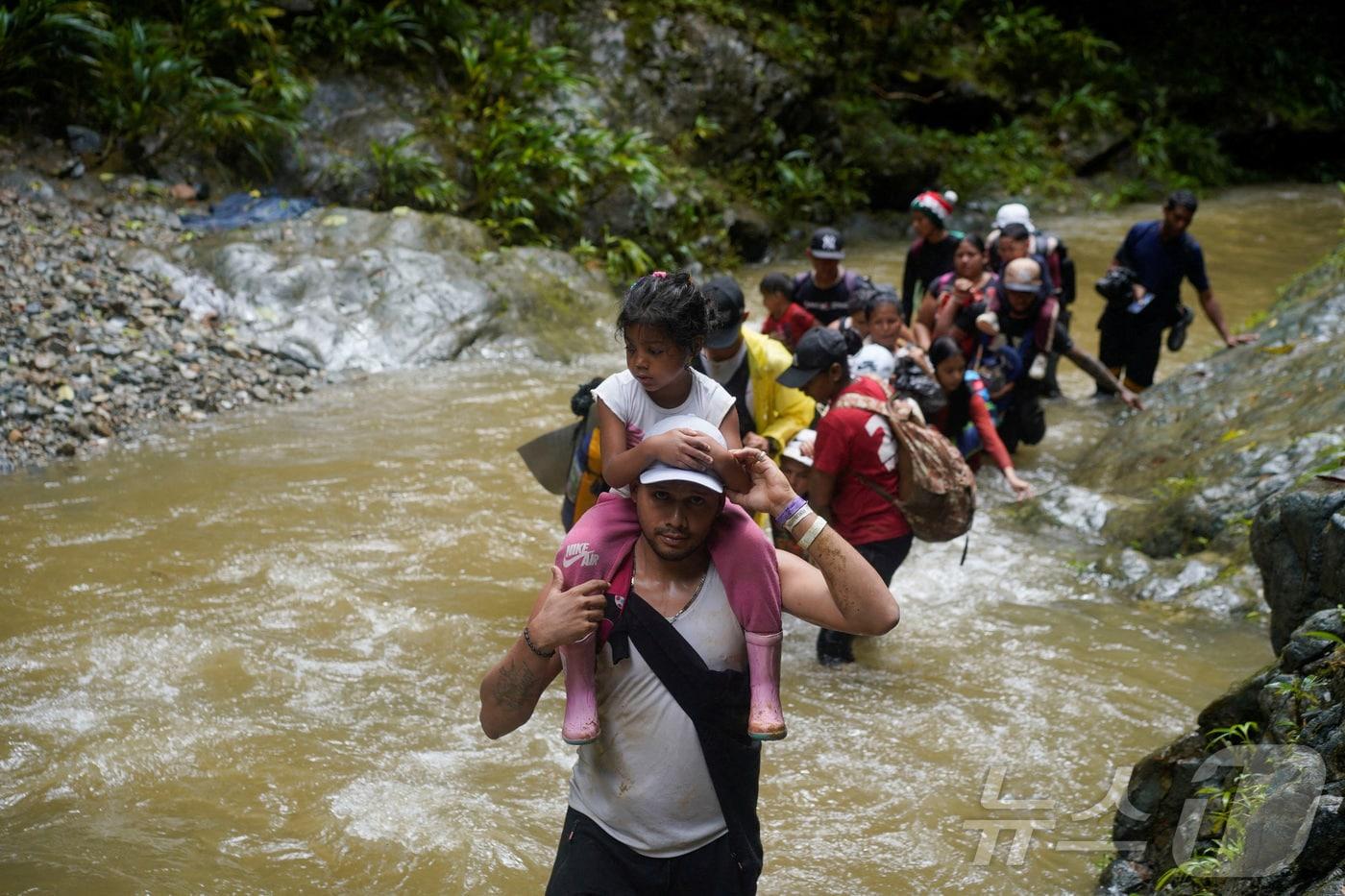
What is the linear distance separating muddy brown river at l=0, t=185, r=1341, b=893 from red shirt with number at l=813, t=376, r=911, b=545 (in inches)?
35.3

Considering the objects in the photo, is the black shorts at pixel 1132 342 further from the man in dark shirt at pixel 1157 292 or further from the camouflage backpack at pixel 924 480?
the camouflage backpack at pixel 924 480

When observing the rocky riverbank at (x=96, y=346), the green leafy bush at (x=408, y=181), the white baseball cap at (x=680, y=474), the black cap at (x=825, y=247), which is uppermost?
the white baseball cap at (x=680, y=474)

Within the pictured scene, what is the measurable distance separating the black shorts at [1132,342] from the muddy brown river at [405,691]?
1.51 m

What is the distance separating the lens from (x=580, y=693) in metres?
2.75

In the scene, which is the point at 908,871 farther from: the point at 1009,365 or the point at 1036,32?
the point at 1036,32

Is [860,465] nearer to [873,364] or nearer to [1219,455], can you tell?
[873,364]

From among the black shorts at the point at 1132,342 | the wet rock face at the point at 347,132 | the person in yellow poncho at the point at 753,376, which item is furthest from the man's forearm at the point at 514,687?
the wet rock face at the point at 347,132

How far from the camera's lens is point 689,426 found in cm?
284

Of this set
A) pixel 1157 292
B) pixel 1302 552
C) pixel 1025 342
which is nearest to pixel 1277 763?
pixel 1302 552

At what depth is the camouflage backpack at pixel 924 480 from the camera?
5246mm

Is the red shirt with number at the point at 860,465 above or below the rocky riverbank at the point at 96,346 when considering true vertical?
above

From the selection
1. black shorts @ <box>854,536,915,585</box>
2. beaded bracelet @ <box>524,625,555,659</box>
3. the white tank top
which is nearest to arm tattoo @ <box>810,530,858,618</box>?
the white tank top

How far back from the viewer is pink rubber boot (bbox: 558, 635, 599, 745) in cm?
272

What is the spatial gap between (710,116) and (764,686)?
14.8 meters
